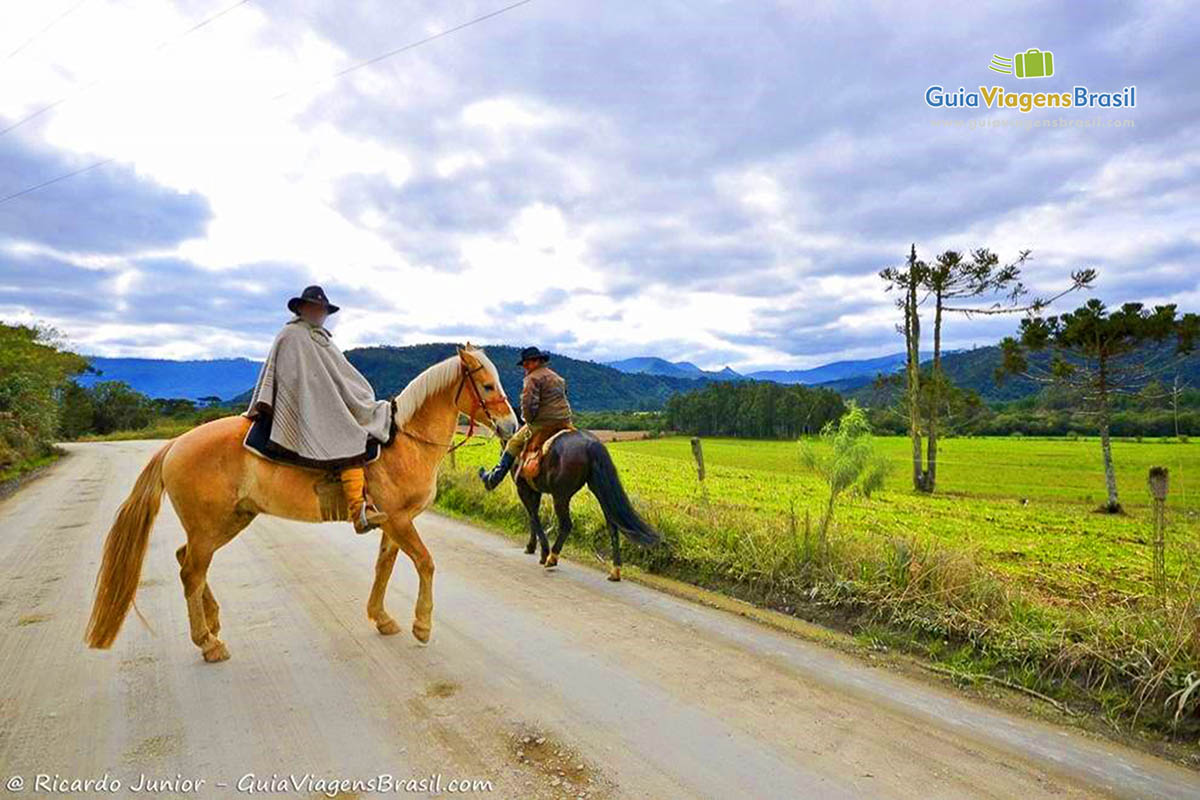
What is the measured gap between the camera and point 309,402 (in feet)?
14.0

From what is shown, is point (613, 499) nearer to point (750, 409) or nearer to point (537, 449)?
point (537, 449)

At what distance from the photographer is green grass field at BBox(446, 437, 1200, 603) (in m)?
7.35

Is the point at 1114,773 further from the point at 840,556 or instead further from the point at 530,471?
the point at 530,471

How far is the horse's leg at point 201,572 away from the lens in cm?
417

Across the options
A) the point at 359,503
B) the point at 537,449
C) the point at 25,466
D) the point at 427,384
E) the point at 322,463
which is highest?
the point at 427,384

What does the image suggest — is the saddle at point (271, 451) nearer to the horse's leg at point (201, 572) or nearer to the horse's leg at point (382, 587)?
the horse's leg at point (201, 572)

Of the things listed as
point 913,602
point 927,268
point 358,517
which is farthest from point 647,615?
point 927,268

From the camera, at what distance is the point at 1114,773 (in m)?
2.86

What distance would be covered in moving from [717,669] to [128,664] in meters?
4.07

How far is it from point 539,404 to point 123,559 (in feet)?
13.9

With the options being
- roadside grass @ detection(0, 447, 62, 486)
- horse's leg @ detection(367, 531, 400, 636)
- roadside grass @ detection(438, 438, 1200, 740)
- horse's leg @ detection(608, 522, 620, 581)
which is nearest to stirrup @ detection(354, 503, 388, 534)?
horse's leg @ detection(367, 531, 400, 636)

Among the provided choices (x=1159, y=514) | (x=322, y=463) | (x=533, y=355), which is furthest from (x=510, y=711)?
(x=1159, y=514)

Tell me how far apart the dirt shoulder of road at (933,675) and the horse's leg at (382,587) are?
8.54ft

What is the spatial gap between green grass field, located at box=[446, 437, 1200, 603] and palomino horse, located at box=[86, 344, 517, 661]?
369cm
